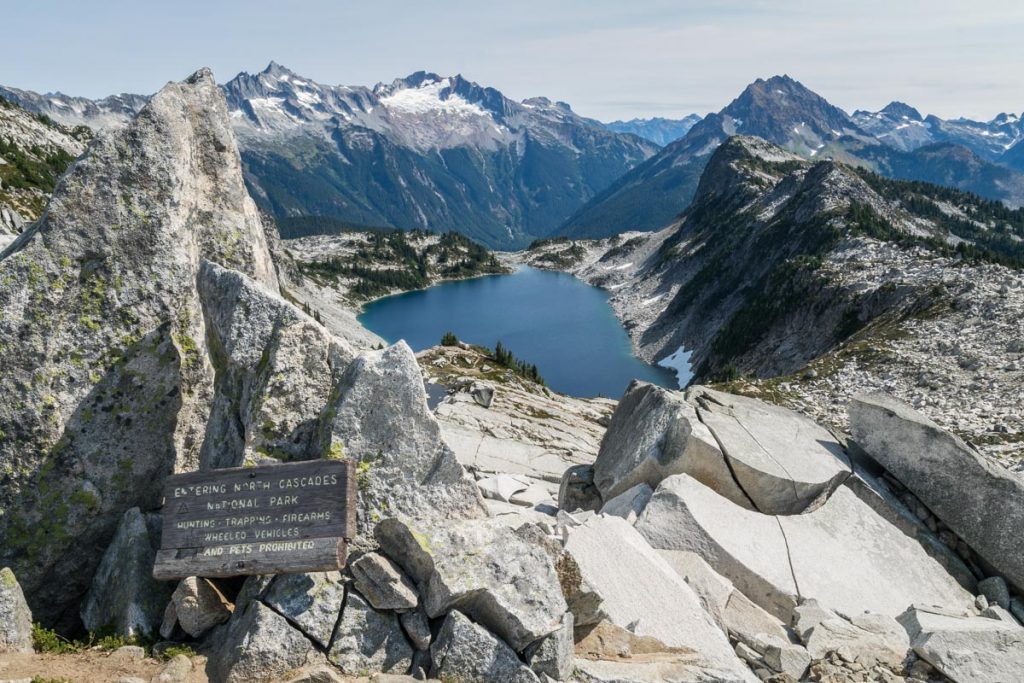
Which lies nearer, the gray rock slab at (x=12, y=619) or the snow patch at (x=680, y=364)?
the gray rock slab at (x=12, y=619)

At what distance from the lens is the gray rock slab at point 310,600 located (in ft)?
29.4

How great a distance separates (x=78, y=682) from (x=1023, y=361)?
4471 centimetres

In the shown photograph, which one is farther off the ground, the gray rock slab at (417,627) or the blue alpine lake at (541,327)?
the gray rock slab at (417,627)

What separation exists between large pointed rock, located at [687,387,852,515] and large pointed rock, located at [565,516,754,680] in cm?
429

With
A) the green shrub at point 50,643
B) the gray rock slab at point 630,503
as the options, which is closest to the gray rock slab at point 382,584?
the green shrub at point 50,643

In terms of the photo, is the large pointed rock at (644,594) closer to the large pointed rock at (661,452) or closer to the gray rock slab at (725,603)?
the gray rock slab at (725,603)

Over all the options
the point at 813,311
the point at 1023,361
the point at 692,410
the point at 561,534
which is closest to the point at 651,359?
the point at 813,311

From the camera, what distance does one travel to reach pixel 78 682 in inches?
328

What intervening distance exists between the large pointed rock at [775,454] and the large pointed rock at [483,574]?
26.8 ft

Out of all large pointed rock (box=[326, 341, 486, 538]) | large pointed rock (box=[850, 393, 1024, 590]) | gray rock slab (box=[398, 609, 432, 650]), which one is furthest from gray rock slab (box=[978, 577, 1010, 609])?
gray rock slab (box=[398, 609, 432, 650])

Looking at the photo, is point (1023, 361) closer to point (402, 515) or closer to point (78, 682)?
point (402, 515)

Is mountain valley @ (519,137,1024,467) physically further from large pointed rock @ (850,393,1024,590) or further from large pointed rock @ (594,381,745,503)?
large pointed rock @ (594,381,745,503)

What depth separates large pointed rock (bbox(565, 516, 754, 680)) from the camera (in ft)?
34.8

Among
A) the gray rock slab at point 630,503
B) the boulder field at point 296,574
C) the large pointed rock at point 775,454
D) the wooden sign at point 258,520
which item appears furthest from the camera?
the large pointed rock at point 775,454
